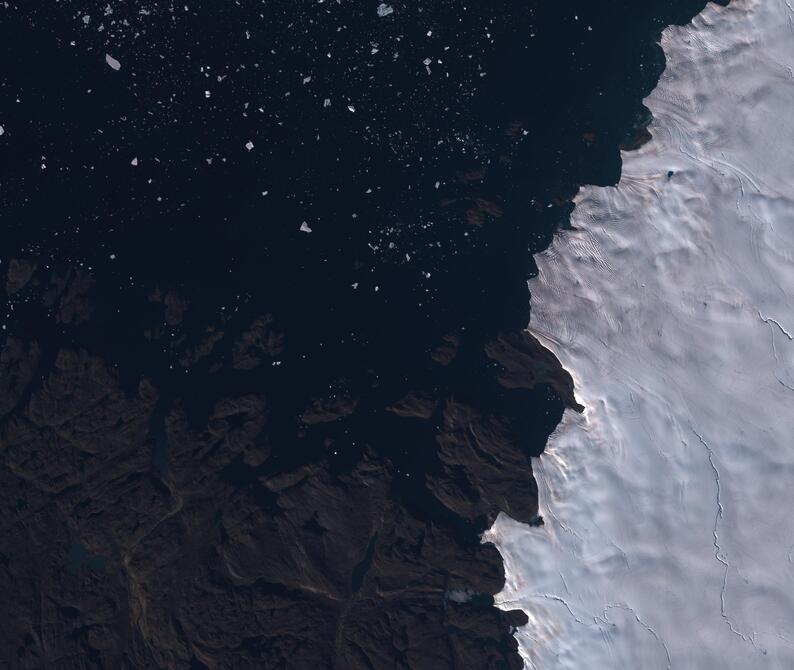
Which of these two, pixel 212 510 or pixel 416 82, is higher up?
pixel 416 82

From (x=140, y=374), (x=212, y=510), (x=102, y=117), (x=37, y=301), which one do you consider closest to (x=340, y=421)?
(x=212, y=510)

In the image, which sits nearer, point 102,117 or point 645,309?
point 102,117

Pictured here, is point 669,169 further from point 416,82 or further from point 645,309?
point 416,82

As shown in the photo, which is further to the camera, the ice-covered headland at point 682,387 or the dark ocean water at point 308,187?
the ice-covered headland at point 682,387

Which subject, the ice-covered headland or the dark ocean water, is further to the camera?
the ice-covered headland

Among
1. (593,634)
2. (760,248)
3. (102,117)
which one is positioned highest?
(102,117)
